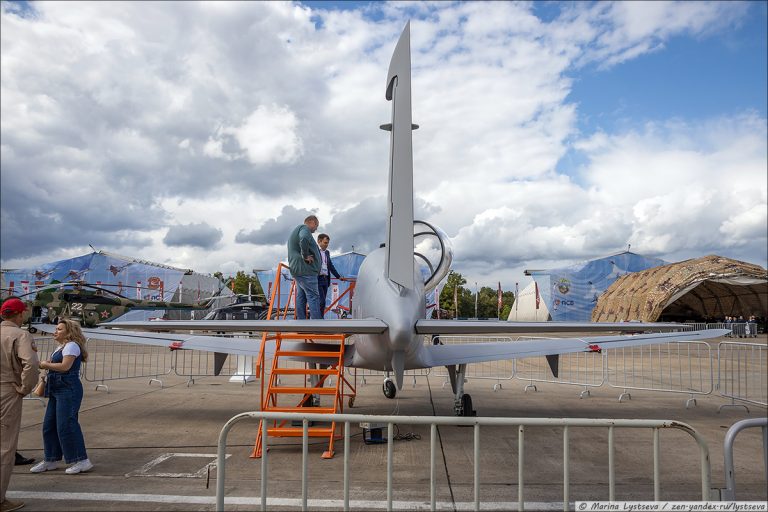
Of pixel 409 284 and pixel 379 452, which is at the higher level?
pixel 409 284

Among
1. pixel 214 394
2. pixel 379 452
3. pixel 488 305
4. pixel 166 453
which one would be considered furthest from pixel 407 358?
pixel 488 305

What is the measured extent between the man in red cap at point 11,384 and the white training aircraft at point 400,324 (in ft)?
4.07

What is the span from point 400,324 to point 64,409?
372cm

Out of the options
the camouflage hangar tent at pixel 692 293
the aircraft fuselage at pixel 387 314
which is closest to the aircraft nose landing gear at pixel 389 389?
the aircraft fuselage at pixel 387 314

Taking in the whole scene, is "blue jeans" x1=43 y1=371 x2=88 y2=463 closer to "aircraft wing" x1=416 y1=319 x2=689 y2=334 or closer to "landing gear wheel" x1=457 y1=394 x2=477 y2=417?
"aircraft wing" x1=416 y1=319 x2=689 y2=334

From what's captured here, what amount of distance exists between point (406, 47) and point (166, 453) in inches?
240

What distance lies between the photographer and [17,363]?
168 inches

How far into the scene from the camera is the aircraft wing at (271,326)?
5098 mm

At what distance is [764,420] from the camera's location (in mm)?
3094

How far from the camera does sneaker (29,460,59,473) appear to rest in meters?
5.25

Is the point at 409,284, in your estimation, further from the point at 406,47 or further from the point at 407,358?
the point at 406,47

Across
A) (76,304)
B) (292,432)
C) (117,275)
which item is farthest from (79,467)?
(117,275)

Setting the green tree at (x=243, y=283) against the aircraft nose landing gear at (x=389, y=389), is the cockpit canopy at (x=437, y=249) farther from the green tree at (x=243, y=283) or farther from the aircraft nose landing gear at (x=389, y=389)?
the green tree at (x=243, y=283)

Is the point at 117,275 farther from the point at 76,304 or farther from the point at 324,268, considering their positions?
the point at 324,268
